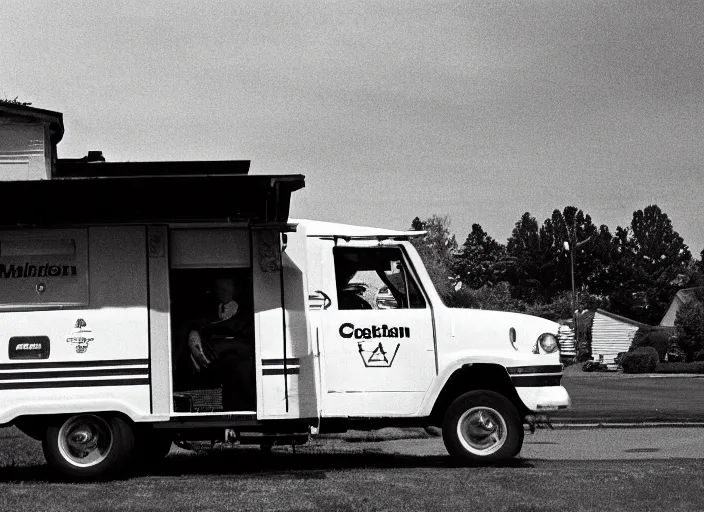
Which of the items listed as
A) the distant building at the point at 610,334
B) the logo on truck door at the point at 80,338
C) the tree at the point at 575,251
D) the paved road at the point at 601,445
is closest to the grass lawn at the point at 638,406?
the paved road at the point at 601,445

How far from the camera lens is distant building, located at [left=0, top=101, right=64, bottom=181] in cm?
1923

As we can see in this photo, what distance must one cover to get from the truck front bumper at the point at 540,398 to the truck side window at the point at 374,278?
1374 millimetres

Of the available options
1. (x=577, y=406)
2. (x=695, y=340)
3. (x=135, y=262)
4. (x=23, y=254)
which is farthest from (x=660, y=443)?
(x=695, y=340)

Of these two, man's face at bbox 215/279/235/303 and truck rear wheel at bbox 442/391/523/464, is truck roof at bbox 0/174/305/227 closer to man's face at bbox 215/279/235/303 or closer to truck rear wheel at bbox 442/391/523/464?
man's face at bbox 215/279/235/303

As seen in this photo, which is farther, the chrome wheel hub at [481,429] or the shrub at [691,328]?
the shrub at [691,328]

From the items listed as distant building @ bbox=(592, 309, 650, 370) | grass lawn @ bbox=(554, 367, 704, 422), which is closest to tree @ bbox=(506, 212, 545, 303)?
distant building @ bbox=(592, 309, 650, 370)

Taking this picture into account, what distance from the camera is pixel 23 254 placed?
1105 centimetres

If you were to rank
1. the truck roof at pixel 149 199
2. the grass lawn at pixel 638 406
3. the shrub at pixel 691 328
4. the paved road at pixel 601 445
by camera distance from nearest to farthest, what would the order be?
the truck roof at pixel 149 199
the paved road at pixel 601 445
the grass lawn at pixel 638 406
the shrub at pixel 691 328

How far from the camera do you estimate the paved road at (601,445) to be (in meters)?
13.2

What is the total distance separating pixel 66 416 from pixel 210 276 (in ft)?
6.49

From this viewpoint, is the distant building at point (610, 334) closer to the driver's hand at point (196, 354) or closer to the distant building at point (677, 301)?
the distant building at point (677, 301)

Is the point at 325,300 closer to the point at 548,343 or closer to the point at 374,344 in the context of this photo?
the point at 374,344

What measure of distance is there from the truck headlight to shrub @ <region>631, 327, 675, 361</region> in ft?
223

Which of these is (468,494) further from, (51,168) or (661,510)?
(51,168)
